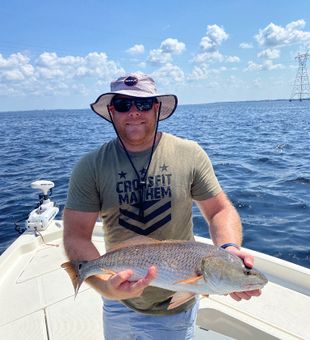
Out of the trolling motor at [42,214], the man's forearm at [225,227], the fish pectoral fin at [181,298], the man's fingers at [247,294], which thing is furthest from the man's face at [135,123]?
the trolling motor at [42,214]

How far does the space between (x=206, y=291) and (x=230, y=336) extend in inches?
75.0

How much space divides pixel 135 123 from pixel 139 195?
50 cm

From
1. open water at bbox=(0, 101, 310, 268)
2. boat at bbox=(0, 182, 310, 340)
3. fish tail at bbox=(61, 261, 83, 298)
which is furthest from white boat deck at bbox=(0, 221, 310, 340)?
open water at bbox=(0, 101, 310, 268)

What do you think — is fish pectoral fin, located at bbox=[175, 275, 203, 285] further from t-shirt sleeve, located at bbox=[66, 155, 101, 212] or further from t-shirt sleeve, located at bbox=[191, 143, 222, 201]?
t-shirt sleeve, located at bbox=[66, 155, 101, 212]

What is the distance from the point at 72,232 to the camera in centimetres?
264

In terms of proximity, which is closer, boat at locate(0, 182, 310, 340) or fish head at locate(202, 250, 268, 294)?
fish head at locate(202, 250, 268, 294)

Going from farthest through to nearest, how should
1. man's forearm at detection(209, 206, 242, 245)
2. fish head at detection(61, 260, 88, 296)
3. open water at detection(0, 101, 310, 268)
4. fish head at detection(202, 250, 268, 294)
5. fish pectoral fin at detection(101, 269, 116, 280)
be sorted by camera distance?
1. open water at detection(0, 101, 310, 268)
2. man's forearm at detection(209, 206, 242, 245)
3. fish head at detection(61, 260, 88, 296)
4. fish pectoral fin at detection(101, 269, 116, 280)
5. fish head at detection(202, 250, 268, 294)

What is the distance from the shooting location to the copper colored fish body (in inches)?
86.4

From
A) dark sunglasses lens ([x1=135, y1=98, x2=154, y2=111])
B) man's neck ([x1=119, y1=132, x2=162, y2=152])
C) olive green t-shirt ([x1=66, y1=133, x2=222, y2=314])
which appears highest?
dark sunglasses lens ([x1=135, y1=98, x2=154, y2=111])

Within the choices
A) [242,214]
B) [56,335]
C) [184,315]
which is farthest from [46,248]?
[242,214]

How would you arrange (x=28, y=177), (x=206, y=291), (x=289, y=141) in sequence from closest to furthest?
(x=206, y=291)
(x=28, y=177)
(x=289, y=141)

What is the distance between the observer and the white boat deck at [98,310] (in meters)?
3.64

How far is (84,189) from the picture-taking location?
2598 millimetres

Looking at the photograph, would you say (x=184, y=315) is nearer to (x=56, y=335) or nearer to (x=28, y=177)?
(x=56, y=335)
